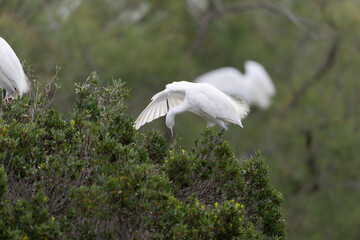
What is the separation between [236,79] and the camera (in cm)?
1516

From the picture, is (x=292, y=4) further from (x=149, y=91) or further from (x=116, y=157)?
(x=116, y=157)

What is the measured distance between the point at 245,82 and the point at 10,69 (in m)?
9.35

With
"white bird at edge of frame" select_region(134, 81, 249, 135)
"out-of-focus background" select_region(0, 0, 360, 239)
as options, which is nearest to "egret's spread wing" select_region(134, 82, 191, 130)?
"white bird at edge of frame" select_region(134, 81, 249, 135)

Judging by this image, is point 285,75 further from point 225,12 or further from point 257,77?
point 257,77

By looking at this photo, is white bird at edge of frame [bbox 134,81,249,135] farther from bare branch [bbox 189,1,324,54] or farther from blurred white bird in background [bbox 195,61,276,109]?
bare branch [bbox 189,1,324,54]

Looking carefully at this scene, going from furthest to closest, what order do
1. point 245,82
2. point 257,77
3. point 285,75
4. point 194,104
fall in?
point 285,75 < point 257,77 < point 245,82 < point 194,104

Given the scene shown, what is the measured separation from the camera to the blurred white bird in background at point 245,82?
14.9 m

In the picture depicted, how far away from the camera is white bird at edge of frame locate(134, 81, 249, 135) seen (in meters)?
6.93

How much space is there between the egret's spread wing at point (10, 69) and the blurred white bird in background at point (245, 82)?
23.4 ft

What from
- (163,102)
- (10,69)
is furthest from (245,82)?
(10,69)

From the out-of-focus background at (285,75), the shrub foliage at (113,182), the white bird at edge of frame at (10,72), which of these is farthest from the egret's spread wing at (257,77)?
the shrub foliage at (113,182)

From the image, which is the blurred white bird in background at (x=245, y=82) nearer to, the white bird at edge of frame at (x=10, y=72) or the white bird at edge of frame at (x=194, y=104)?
the white bird at edge of frame at (x=194, y=104)

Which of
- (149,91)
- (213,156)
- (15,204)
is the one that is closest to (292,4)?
(149,91)

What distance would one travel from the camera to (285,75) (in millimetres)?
21906
